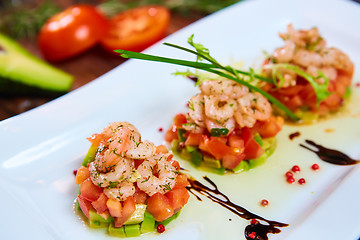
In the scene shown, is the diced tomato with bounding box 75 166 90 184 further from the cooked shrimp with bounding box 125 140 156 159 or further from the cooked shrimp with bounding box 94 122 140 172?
the cooked shrimp with bounding box 125 140 156 159

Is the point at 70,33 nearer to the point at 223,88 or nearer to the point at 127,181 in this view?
the point at 223,88

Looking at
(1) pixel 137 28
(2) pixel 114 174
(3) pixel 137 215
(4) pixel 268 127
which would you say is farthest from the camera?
(1) pixel 137 28

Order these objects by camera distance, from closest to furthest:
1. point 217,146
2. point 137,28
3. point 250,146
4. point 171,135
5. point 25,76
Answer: point 217,146
point 250,146
point 171,135
point 25,76
point 137,28

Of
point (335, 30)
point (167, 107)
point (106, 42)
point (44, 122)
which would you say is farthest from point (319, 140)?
point (106, 42)

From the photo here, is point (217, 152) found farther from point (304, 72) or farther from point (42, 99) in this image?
point (42, 99)

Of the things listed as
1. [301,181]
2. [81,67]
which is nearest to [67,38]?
[81,67]
